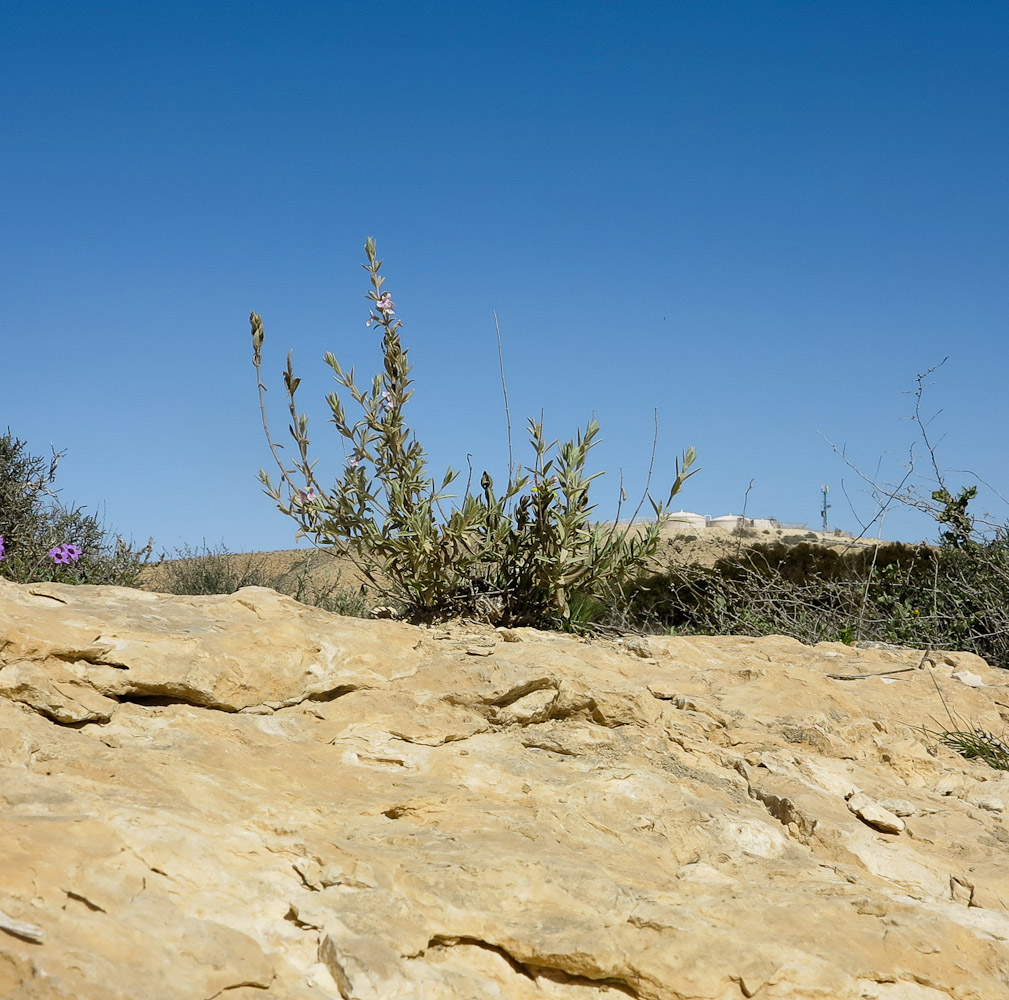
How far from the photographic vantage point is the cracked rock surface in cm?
178

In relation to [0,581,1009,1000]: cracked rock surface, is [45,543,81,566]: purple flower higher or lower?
higher

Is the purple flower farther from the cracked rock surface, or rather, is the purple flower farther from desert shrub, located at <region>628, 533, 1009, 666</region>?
the cracked rock surface

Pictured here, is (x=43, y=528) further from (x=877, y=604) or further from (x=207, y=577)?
(x=877, y=604)

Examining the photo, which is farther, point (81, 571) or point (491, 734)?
point (81, 571)

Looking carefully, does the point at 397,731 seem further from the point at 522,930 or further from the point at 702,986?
the point at 702,986

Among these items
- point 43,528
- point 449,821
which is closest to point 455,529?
point 449,821

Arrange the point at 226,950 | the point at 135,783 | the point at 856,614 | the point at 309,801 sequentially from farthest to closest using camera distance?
the point at 856,614 < the point at 309,801 < the point at 135,783 < the point at 226,950

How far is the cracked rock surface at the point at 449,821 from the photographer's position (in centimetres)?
178

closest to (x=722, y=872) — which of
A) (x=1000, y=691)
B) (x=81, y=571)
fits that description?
(x=1000, y=691)

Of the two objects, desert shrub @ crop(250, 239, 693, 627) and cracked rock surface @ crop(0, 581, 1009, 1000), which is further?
desert shrub @ crop(250, 239, 693, 627)

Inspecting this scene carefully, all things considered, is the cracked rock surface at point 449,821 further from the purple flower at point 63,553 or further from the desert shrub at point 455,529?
the purple flower at point 63,553

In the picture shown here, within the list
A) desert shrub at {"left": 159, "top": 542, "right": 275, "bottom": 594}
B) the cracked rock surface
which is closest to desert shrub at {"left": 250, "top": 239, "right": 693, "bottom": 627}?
the cracked rock surface

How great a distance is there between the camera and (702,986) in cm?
193

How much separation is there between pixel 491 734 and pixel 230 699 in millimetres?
812
